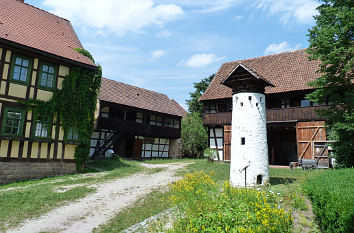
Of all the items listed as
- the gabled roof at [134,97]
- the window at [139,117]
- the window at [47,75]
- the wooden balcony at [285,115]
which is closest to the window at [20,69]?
the window at [47,75]

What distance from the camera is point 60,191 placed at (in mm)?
10219

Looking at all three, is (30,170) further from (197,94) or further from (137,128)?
(197,94)

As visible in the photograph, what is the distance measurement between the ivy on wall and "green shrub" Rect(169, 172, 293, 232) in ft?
31.8

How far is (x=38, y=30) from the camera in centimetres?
1499

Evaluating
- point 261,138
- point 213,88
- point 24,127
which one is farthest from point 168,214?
point 213,88

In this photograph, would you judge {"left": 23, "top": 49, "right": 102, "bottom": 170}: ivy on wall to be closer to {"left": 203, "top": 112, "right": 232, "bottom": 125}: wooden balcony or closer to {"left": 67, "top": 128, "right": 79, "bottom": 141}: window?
{"left": 67, "top": 128, "right": 79, "bottom": 141}: window

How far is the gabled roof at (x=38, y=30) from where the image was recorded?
1312cm

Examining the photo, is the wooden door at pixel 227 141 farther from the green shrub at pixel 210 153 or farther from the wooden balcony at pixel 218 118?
the green shrub at pixel 210 153

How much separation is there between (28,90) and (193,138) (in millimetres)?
19288

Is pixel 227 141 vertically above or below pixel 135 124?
below

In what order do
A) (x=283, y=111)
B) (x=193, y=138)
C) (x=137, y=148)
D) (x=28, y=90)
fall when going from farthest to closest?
1. (x=193, y=138)
2. (x=137, y=148)
3. (x=283, y=111)
4. (x=28, y=90)

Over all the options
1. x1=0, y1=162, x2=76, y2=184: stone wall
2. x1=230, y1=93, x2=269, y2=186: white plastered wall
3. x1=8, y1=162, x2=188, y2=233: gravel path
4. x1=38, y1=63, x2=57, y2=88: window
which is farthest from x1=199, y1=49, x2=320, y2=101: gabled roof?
x1=0, y1=162, x2=76, y2=184: stone wall

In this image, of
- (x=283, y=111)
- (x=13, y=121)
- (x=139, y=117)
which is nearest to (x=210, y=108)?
(x=283, y=111)

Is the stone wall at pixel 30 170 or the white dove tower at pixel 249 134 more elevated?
the white dove tower at pixel 249 134
